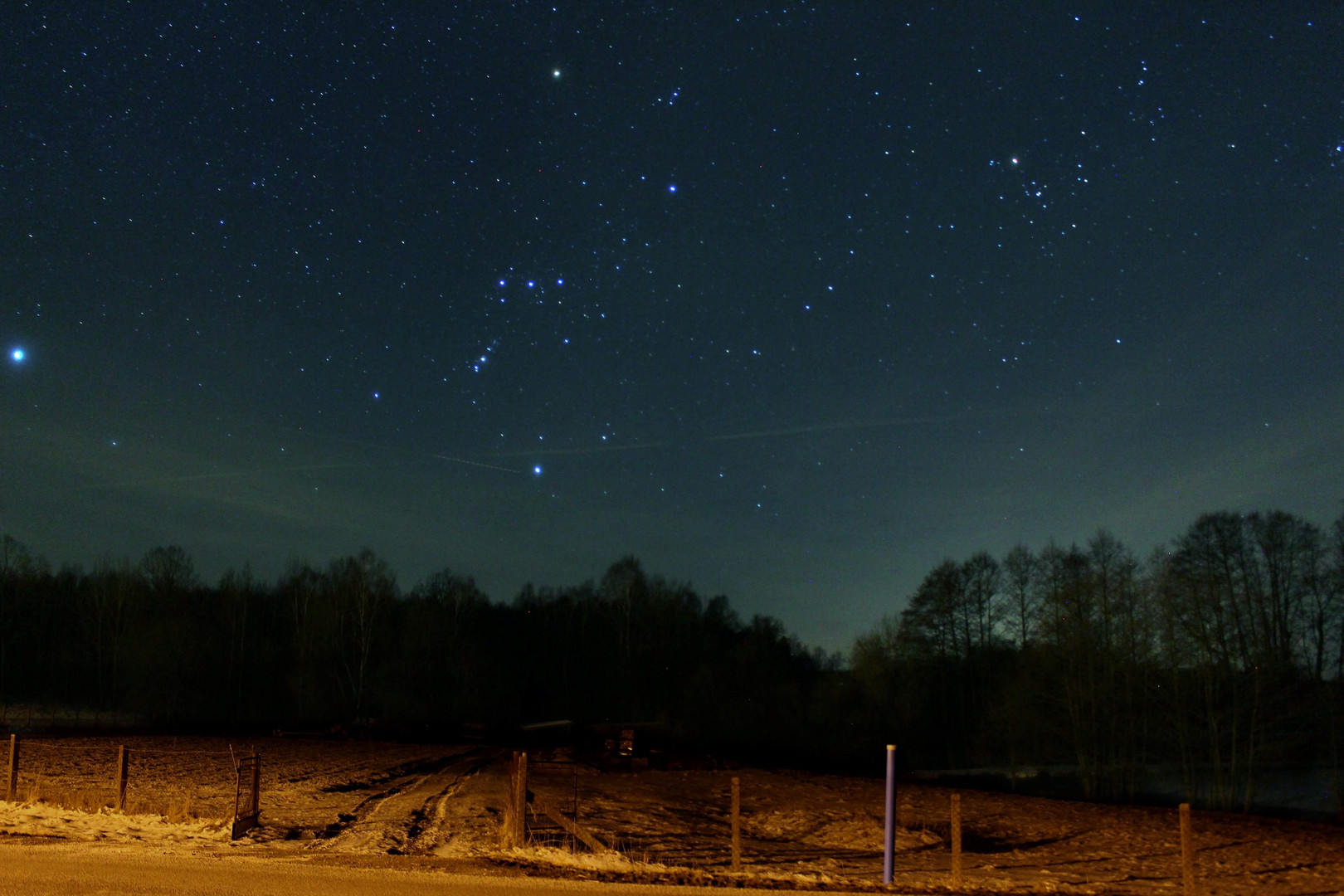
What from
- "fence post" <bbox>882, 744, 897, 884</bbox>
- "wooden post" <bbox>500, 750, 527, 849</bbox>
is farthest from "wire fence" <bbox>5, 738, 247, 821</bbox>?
"fence post" <bbox>882, 744, 897, 884</bbox>

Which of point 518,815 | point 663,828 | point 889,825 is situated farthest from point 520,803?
point 663,828

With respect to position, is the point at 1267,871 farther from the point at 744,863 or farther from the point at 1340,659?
the point at 1340,659

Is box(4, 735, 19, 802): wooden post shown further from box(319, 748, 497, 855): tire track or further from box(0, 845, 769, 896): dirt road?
box(319, 748, 497, 855): tire track

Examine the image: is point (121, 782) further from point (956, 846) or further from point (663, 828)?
point (956, 846)

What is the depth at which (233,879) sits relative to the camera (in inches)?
381

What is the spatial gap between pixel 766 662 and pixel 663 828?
172 feet

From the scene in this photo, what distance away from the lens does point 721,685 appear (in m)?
66.9

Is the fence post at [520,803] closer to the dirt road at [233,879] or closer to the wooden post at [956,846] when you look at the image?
the dirt road at [233,879]

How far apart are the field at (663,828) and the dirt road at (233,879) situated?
2.51 ft

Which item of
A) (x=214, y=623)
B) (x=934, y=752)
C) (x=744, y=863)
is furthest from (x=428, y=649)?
(x=744, y=863)

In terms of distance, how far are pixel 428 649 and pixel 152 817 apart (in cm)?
5451

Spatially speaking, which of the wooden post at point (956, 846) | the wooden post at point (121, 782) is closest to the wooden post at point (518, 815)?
the wooden post at point (956, 846)

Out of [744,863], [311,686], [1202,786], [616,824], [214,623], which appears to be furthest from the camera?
[214,623]

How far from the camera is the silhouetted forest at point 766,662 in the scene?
37.9 metres
